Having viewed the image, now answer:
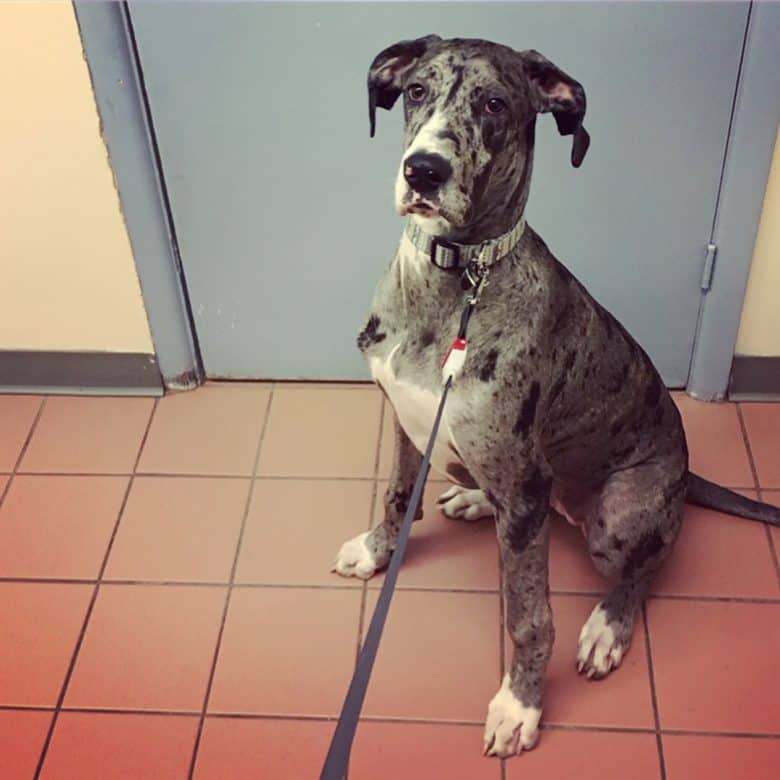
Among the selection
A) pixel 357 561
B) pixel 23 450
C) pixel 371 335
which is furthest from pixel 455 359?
pixel 23 450

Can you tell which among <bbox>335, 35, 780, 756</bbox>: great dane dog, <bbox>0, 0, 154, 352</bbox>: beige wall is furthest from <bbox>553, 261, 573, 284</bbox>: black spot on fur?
<bbox>0, 0, 154, 352</bbox>: beige wall

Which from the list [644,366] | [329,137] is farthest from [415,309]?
[329,137]

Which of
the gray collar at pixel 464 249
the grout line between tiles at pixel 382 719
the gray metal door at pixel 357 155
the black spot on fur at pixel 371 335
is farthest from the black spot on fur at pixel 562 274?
the grout line between tiles at pixel 382 719

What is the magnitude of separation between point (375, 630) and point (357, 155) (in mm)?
1475

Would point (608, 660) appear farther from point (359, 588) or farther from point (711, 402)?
point (711, 402)

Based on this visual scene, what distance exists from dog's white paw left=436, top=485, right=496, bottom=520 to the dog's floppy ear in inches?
44.7

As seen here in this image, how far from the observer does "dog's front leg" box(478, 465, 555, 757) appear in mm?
2158

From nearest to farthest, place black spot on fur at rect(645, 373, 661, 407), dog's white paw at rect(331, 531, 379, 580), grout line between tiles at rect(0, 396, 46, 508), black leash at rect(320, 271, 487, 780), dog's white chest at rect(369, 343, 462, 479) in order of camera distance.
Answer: black leash at rect(320, 271, 487, 780)
dog's white chest at rect(369, 343, 462, 479)
black spot on fur at rect(645, 373, 661, 407)
dog's white paw at rect(331, 531, 379, 580)
grout line between tiles at rect(0, 396, 46, 508)

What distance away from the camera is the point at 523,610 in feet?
7.44

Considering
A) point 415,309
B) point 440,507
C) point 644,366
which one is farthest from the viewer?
point 440,507

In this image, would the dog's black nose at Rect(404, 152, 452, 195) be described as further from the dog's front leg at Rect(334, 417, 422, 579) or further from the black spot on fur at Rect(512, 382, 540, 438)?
the dog's front leg at Rect(334, 417, 422, 579)

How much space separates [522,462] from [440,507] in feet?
2.67

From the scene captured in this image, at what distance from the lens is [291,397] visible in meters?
3.27

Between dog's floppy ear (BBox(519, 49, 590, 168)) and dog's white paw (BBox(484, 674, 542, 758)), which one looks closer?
dog's floppy ear (BBox(519, 49, 590, 168))
